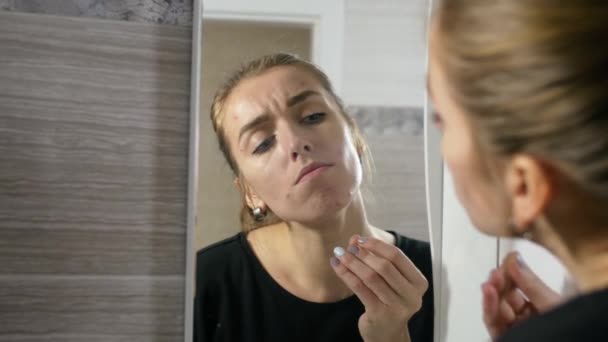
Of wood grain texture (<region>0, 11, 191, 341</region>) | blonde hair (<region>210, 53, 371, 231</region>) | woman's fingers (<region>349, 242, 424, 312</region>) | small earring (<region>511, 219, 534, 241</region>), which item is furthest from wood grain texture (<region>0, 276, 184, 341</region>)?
small earring (<region>511, 219, 534, 241</region>)

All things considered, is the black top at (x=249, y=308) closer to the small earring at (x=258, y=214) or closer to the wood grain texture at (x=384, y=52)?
the small earring at (x=258, y=214)

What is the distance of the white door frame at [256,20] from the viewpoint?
888 mm

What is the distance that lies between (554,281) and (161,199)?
0.53 metres

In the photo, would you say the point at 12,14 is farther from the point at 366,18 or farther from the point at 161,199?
the point at 366,18

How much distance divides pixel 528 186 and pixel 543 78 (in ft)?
0.26

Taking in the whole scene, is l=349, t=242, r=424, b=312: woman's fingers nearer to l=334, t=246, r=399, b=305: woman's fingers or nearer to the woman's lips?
l=334, t=246, r=399, b=305: woman's fingers

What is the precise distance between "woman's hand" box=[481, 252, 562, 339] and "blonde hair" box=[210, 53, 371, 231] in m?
0.28

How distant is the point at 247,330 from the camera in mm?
901

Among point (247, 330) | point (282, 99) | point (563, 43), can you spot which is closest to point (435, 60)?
point (563, 43)

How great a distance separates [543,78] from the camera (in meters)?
0.46

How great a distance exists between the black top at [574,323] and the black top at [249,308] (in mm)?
477

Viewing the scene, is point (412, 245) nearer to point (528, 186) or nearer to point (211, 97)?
point (211, 97)

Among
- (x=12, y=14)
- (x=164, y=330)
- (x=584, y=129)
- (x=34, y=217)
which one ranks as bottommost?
(x=164, y=330)

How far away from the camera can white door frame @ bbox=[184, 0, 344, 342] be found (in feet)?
2.91
